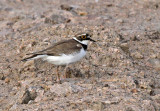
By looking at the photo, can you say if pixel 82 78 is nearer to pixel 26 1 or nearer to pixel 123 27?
pixel 123 27

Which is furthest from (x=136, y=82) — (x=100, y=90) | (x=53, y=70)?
(x=53, y=70)

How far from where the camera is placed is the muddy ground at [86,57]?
4699 mm

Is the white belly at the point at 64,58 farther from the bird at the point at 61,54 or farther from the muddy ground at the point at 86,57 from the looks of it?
the muddy ground at the point at 86,57

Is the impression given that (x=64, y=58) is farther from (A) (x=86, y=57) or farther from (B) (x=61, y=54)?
(A) (x=86, y=57)

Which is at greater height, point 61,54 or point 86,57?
point 61,54

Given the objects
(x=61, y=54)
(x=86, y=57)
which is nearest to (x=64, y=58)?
(x=61, y=54)

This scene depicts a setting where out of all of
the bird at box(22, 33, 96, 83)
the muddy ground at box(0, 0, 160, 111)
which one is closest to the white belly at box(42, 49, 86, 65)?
the bird at box(22, 33, 96, 83)

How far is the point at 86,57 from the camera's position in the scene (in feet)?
21.8

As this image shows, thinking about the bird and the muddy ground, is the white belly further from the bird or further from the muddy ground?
the muddy ground

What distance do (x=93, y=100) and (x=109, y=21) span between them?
484 cm

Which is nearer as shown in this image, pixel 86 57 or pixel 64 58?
pixel 64 58

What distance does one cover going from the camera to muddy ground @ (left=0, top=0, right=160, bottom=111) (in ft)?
15.4

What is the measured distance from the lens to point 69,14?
30.7 ft

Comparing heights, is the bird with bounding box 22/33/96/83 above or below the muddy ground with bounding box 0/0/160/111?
above
